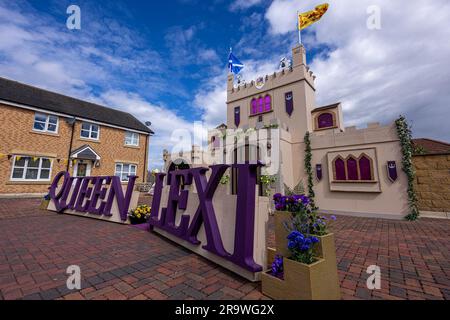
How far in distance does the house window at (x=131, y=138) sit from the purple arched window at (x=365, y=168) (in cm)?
1820

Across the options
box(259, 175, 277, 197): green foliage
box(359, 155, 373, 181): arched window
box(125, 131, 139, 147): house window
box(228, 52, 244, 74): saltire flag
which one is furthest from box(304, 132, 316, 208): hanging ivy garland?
box(125, 131, 139, 147): house window

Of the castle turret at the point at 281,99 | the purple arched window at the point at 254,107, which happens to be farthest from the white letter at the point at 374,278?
the purple arched window at the point at 254,107

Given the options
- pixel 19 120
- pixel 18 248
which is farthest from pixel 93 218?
pixel 19 120

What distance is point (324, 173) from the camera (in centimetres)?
1095

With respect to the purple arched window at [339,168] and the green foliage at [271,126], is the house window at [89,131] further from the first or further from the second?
the purple arched window at [339,168]

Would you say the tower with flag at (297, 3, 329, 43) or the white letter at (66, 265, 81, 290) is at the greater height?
the tower with flag at (297, 3, 329, 43)

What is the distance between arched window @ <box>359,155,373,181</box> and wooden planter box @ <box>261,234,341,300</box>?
29.4 ft

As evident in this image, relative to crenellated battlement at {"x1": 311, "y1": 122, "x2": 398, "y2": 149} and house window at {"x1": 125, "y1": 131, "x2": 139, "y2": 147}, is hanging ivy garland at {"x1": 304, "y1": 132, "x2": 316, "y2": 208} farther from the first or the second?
house window at {"x1": 125, "y1": 131, "x2": 139, "y2": 147}

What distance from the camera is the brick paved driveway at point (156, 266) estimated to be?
105 inches

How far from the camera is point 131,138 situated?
18.9 metres

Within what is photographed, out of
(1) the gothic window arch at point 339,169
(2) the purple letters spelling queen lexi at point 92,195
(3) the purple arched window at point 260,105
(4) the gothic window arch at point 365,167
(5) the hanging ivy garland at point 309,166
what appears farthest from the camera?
(3) the purple arched window at point 260,105

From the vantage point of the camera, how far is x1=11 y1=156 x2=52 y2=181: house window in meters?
12.5

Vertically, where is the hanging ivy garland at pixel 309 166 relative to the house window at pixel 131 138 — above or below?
below

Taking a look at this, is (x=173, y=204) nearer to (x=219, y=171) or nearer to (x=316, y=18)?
(x=219, y=171)
